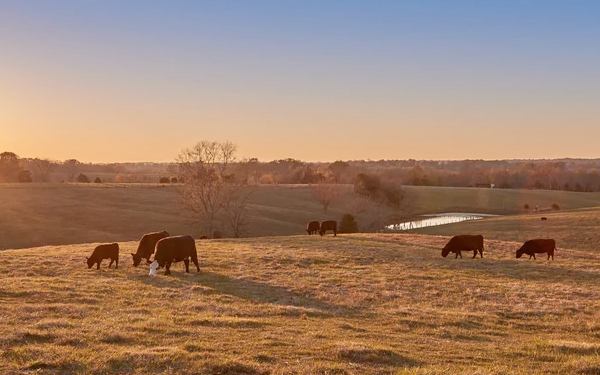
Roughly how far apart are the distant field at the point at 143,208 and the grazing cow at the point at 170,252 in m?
34.8

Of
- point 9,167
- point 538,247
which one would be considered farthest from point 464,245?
point 9,167

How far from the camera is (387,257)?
3100cm

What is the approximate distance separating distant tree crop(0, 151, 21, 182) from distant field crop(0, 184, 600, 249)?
108 feet

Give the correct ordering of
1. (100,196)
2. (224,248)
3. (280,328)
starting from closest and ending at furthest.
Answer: (280,328) < (224,248) < (100,196)

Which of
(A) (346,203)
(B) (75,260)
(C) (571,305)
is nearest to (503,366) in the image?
(C) (571,305)

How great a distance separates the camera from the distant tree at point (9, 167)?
4535 inches

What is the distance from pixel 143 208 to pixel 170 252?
59887 millimetres

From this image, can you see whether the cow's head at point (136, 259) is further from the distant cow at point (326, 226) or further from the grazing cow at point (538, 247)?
the grazing cow at point (538, 247)

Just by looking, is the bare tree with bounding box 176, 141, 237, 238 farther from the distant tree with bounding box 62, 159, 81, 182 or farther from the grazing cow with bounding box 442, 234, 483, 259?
the distant tree with bounding box 62, 159, 81, 182

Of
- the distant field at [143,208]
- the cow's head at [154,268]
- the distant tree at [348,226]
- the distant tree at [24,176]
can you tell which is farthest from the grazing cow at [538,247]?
the distant tree at [24,176]

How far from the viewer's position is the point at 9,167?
383 feet

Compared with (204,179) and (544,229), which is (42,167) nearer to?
(204,179)

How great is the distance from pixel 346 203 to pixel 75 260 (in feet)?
265

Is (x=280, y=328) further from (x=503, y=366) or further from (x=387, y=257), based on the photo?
(x=387, y=257)
